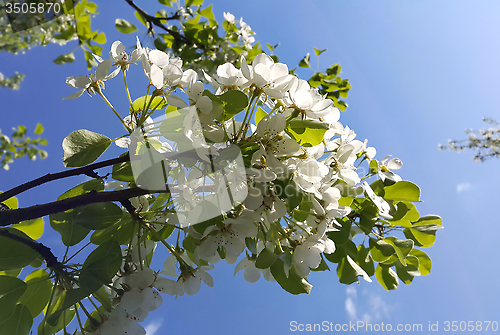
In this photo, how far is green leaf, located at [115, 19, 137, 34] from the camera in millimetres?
1803

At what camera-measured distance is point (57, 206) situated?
52 cm

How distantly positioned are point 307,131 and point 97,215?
44 centimetres

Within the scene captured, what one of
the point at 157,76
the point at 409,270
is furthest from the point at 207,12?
the point at 409,270

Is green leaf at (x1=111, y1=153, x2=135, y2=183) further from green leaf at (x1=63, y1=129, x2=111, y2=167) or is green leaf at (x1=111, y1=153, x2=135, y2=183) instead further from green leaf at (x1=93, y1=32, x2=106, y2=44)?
green leaf at (x1=93, y1=32, x2=106, y2=44)

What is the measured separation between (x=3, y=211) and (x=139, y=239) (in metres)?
0.24

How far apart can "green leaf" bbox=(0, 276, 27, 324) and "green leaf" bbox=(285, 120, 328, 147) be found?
0.61m

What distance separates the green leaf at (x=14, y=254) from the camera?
59 centimetres

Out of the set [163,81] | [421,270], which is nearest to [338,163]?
[163,81]

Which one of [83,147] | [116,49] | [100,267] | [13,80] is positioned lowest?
[100,267]

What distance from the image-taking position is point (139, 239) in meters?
0.66

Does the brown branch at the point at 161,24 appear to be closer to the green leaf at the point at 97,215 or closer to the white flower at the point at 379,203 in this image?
the green leaf at the point at 97,215

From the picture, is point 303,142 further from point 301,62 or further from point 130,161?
point 301,62

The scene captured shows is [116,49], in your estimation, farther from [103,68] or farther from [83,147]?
[83,147]

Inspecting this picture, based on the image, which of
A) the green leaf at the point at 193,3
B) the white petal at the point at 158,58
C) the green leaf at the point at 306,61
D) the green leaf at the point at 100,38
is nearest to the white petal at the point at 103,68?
the white petal at the point at 158,58
